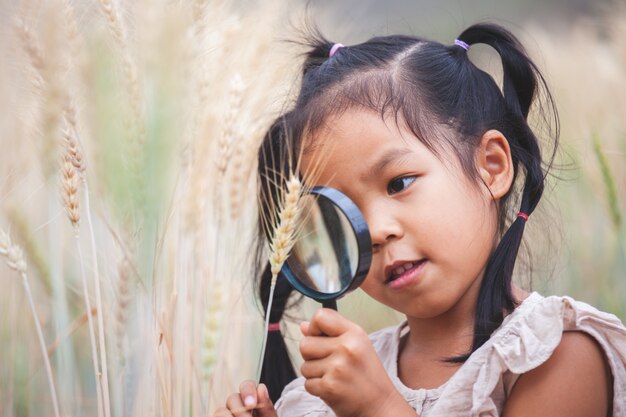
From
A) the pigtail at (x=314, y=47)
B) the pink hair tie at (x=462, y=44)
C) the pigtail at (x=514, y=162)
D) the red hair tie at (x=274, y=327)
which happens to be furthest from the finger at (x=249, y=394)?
the pink hair tie at (x=462, y=44)

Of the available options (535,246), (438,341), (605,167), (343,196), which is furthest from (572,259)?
(343,196)

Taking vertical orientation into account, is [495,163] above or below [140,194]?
below

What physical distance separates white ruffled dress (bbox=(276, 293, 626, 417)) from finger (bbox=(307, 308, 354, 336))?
0.99 ft

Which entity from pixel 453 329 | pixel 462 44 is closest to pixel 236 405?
pixel 453 329

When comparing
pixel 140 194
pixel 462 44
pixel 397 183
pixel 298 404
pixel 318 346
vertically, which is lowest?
pixel 298 404

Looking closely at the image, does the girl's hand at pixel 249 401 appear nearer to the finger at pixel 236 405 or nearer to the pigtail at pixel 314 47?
the finger at pixel 236 405

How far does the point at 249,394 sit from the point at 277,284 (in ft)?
1.35

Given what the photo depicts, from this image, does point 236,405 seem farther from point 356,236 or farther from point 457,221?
point 457,221

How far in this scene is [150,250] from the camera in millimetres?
1776

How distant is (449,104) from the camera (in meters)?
1.98

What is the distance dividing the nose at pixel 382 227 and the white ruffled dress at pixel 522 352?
285 mm

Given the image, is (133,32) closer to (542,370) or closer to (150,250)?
(150,250)

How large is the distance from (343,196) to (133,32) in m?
0.75

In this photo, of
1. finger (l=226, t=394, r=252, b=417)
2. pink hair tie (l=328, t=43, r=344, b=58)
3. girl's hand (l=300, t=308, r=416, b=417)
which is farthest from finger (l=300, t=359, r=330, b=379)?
pink hair tie (l=328, t=43, r=344, b=58)
